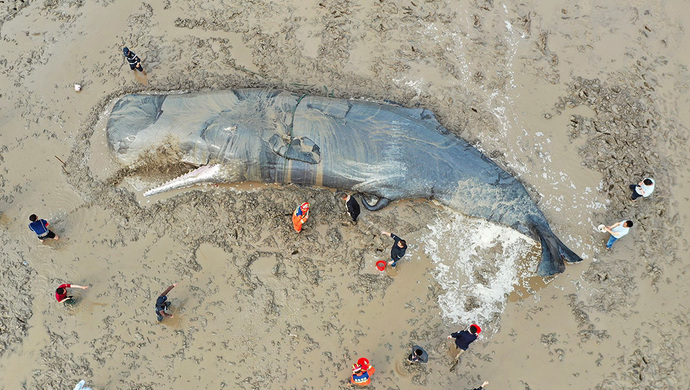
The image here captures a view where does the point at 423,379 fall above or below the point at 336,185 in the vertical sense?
A: below

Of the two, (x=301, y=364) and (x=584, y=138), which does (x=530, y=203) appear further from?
(x=301, y=364)

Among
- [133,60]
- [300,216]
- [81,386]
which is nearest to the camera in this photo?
[81,386]

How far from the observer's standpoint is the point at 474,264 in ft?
24.9

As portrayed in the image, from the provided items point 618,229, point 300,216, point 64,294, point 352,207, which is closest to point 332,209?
point 352,207

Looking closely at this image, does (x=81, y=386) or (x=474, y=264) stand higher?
(x=474, y=264)

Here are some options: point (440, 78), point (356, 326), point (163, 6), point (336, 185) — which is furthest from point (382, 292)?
point (163, 6)

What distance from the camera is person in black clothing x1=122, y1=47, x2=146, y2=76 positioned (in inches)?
341

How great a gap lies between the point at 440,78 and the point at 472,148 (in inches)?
69.3

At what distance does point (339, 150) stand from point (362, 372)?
3737 millimetres

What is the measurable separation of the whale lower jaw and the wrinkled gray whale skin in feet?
0.31

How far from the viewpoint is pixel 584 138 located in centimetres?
838

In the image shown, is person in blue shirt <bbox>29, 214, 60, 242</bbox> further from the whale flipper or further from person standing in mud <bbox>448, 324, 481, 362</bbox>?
person standing in mud <bbox>448, 324, 481, 362</bbox>

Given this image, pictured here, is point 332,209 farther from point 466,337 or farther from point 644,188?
point 644,188

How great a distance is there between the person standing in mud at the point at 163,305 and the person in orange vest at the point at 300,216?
2.24 meters
